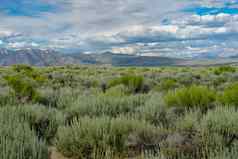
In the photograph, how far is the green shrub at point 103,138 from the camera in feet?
15.8

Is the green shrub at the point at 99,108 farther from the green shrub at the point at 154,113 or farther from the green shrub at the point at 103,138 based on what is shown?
the green shrub at the point at 103,138

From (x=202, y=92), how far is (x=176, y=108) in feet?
3.93

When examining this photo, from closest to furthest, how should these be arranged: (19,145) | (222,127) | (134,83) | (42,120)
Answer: (19,145) < (222,127) < (42,120) < (134,83)

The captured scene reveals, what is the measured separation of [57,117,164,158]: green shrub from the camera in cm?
481

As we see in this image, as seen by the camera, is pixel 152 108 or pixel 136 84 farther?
pixel 136 84

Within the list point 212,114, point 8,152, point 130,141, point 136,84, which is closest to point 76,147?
point 130,141

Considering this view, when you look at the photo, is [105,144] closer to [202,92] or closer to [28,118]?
[28,118]

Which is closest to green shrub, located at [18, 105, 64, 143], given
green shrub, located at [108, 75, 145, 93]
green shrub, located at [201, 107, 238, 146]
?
green shrub, located at [201, 107, 238, 146]

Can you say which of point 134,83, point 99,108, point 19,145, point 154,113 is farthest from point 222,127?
point 134,83

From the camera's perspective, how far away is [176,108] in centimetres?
733

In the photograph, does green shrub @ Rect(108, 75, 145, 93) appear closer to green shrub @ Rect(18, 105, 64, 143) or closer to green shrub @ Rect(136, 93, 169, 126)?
green shrub @ Rect(136, 93, 169, 126)

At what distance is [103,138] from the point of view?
4797 millimetres

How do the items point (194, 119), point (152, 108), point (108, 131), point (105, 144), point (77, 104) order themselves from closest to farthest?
point (105, 144)
point (108, 131)
point (194, 119)
point (152, 108)
point (77, 104)

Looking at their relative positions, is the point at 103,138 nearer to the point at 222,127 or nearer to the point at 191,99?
the point at 222,127
